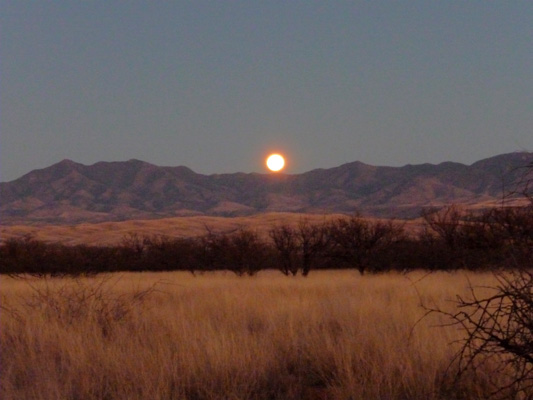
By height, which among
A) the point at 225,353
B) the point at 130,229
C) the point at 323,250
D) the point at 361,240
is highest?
the point at 225,353

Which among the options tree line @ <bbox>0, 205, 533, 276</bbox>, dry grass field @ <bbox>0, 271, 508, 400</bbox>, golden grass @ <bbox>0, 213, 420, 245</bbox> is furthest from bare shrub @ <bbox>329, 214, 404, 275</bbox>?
golden grass @ <bbox>0, 213, 420, 245</bbox>

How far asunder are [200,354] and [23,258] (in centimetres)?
2281

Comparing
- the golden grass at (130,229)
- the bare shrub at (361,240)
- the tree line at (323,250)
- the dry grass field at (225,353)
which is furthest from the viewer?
the golden grass at (130,229)

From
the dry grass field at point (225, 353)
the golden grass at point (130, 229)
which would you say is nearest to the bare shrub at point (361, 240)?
the dry grass field at point (225, 353)

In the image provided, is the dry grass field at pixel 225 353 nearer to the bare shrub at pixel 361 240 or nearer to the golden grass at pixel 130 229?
the bare shrub at pixel 361 240

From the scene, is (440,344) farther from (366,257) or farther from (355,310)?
(366,257)

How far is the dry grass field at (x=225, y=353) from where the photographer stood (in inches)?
219

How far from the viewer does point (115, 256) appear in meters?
33.0

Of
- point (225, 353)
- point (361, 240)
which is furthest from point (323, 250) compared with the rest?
point (225, 353)

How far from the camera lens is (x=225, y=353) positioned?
252 inches

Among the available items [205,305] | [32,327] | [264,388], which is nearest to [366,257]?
[205,305]

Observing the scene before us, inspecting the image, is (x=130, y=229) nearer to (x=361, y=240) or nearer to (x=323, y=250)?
(x=323, y=250)

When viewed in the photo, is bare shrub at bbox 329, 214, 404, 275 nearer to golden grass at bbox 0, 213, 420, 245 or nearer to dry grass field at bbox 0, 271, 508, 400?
dry grass field at bbox 0, 271, 508, 400

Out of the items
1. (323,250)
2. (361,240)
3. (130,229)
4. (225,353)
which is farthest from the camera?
(130,229)
